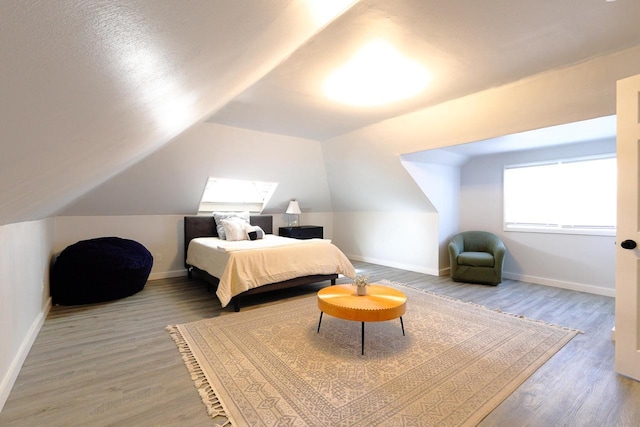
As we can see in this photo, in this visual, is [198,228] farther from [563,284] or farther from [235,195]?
[563,284]

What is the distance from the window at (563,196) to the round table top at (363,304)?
3136 millimetres

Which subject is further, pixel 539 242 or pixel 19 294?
pixel 539 242

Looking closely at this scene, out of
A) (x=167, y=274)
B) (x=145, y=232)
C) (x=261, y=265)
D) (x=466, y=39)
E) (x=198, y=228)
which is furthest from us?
(x=198, y=228)

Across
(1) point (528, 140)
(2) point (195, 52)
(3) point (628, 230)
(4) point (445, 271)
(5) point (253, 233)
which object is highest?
(1) point (528, 140)

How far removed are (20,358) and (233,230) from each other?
2649 millimetres

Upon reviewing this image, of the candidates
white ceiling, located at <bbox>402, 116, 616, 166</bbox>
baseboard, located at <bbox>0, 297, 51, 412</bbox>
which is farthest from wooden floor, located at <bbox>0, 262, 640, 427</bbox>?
white ceiling, located at <bbox>402, 116, 616, 166</bbox>

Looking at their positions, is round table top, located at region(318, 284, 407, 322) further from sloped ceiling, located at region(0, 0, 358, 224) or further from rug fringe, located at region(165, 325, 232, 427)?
sloped ceiling, located at region(0, 0, 358, 224)

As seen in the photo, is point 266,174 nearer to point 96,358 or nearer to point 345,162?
point 345,162

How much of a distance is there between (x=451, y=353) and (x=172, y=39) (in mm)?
2564

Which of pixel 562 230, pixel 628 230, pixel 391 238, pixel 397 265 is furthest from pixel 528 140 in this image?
pixel 397 265

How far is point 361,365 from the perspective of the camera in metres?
2.15

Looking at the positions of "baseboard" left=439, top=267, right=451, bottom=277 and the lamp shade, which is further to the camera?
the lamp shade

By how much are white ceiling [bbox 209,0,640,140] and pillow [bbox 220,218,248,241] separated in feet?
6.97

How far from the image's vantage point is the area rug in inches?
66.1
